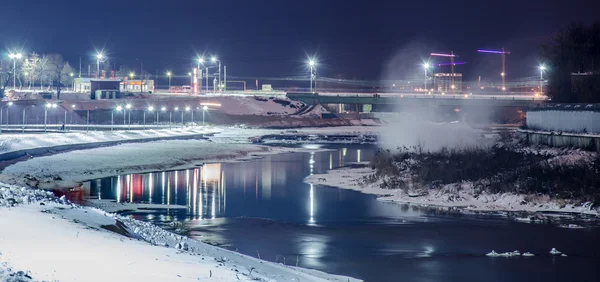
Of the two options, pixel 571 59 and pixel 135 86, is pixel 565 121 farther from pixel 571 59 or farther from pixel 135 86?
pixel 135 86

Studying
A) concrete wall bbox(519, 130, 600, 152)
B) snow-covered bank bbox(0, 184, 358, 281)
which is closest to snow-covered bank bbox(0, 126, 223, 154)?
concrete wall bbox(519, 130, 600, 152)

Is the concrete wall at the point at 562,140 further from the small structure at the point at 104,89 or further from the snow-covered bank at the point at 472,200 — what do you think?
the small structure at the point at 104,89

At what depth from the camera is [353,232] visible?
29.4 metres

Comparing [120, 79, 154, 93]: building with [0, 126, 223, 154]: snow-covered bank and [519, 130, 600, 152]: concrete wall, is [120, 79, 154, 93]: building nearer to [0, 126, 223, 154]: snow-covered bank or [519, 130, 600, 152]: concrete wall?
[0, 126, 223, 154]: snow-covered bank

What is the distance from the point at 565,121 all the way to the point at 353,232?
90.4 ft

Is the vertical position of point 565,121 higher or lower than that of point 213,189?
higher

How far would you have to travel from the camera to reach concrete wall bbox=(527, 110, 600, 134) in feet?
158

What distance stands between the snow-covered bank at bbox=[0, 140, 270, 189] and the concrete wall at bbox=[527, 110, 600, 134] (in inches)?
924

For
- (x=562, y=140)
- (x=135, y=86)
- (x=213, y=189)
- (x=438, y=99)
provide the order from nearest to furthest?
(x=213, y=189) → (x=562, y=140) → (x=438, y=99) → (x=135, y=86)

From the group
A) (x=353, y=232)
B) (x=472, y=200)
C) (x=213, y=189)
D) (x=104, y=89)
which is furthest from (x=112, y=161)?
(x=104, y=89)

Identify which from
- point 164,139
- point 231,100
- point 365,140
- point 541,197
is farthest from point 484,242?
point 231,100

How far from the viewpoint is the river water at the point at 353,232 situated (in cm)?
2288

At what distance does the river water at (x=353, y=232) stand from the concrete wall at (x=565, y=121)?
1543 centimetres

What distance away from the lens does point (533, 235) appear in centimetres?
2872
